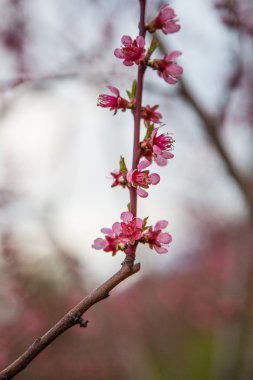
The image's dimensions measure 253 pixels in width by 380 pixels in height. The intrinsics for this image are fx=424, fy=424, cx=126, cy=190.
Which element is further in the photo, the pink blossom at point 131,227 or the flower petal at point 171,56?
the flower petal at point 171,56

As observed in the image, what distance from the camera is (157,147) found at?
954mm

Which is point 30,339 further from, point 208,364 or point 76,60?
point 208,364

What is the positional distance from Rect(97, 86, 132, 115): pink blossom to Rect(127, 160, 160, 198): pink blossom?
18cm

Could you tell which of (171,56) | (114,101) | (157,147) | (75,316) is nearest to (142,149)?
(157,147)

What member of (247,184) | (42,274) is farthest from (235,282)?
(42,274)

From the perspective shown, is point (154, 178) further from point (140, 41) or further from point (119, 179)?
point (140, 41)

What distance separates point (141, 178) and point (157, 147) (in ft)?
0.27

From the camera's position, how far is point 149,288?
15.0 feet

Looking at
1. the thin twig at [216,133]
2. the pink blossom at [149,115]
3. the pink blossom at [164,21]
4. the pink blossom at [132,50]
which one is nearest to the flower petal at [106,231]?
the pink blossom at [149,115]

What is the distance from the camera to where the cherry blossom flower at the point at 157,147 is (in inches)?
37.4

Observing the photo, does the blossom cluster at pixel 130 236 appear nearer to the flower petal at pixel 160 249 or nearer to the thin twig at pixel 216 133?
the flower petal at pixel 160 249

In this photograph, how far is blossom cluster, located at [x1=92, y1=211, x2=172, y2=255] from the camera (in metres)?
0.91

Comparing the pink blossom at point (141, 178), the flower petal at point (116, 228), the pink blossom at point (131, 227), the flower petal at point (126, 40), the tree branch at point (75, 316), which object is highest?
the flower petal at point (126, 40)

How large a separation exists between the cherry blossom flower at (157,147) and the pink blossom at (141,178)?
4 centimetres
